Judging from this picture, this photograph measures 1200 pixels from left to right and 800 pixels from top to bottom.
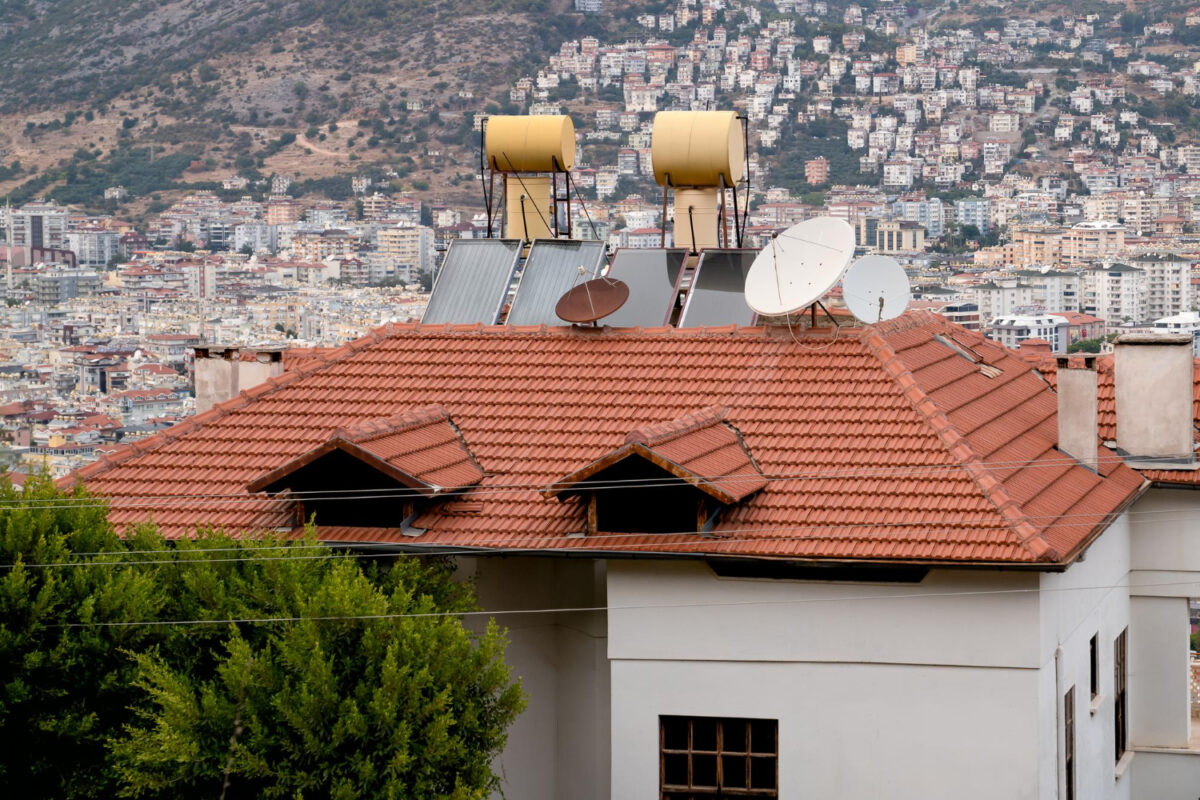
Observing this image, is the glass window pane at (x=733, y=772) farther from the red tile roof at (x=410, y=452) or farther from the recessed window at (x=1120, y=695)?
the recessed window at (x=1120, y=695)

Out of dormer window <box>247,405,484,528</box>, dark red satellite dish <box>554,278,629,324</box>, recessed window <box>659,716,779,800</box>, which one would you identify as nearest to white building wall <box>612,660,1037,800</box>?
recessed window <box>659,716,779,800</box>

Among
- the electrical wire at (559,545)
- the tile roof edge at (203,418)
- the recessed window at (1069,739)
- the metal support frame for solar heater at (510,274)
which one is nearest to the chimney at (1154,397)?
the electrical wire at (559,545)

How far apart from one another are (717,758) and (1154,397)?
5031 millimetres

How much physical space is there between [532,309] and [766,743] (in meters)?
5.42

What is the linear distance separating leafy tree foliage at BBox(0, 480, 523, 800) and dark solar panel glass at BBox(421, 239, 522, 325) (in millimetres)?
4197

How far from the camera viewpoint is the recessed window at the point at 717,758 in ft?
41.0

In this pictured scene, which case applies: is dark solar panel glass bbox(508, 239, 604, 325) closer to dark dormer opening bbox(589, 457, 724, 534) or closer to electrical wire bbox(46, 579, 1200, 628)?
dark dormer opening bbox(589, 457, 724, 534)

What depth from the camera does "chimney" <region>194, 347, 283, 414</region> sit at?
16.6m

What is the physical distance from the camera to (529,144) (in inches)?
738

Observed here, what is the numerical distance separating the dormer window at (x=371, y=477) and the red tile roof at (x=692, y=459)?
0.86m

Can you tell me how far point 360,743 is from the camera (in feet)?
36.2

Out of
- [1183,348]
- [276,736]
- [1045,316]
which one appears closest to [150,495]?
[276,736]

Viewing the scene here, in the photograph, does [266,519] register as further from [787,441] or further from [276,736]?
[787,441]

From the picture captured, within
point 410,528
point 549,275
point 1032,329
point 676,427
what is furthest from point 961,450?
point 1032,329
